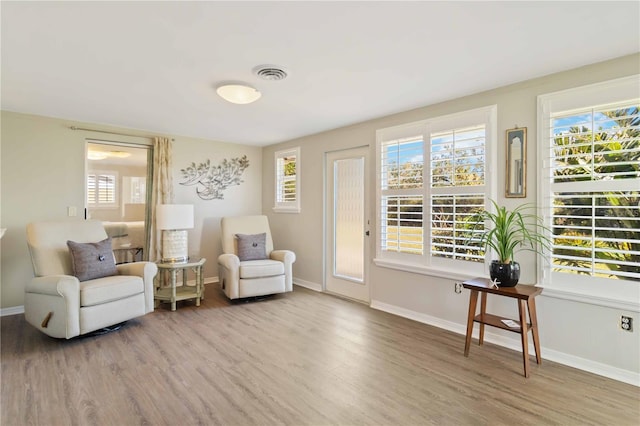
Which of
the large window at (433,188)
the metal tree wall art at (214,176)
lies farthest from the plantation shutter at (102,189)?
the large window at (433,188)

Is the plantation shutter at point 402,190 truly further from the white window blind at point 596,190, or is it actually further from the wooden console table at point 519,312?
the white window blind at point 596,190

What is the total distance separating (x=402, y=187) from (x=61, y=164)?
423 cm

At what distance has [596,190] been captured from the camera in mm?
2506

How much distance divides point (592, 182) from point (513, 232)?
26.0 inches

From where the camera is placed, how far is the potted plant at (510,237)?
266cm

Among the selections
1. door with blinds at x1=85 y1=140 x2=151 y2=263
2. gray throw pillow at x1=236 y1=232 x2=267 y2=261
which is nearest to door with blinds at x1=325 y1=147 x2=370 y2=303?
gray throw pillow at x1=236 y1=232 x2=267 y2=261

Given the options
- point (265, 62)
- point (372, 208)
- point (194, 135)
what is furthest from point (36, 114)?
point (372, 208)

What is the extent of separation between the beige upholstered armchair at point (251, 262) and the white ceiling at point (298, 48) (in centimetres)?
191

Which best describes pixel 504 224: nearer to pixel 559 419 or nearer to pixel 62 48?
pixel 559 419

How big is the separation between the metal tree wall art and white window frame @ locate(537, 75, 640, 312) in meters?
4.42

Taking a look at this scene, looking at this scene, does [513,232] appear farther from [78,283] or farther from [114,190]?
[114,190]

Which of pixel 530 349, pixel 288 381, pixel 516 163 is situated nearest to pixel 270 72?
pixel 516 163

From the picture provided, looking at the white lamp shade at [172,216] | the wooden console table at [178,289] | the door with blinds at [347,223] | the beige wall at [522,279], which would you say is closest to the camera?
the beige wall at [522,279]

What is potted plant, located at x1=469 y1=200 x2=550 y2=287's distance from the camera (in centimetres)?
266
